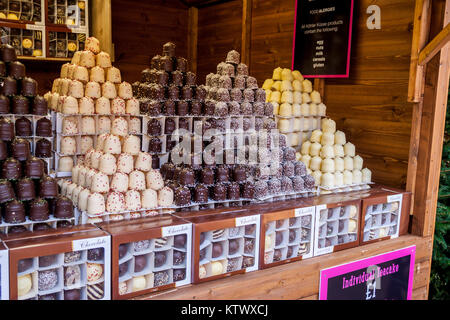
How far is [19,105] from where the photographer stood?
3.01m

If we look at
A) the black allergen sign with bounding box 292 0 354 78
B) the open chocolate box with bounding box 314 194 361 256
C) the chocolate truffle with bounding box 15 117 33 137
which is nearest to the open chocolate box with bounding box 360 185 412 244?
the open chocolate box with bounding box 314 194 361 256

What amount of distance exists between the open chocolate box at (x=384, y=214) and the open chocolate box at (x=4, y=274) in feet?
8.75

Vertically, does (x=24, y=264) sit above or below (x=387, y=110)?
below

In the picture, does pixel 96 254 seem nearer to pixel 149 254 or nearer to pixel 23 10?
pixel 149 254

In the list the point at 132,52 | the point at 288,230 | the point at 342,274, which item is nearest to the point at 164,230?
the point at 288,230

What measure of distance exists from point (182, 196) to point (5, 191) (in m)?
1.10

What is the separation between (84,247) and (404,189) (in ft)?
9.73

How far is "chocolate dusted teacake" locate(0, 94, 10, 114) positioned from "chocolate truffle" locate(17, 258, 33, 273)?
112 cm

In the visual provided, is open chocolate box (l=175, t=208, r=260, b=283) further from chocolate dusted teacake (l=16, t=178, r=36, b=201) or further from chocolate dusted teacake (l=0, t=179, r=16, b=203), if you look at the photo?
chocolate dusted teacake (l=0, t=179, r=16, b=203)

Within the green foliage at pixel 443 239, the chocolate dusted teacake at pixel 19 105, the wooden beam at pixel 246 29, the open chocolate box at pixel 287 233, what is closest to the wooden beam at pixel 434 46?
the green foliage at pixel 443 239

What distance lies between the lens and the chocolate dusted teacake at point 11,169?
2525 millimetres

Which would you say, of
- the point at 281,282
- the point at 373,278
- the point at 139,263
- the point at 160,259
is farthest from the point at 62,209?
the point at 373,278

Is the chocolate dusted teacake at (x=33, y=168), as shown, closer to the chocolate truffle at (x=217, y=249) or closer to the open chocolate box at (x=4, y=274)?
the open chocolate box at (x=4, y=274)

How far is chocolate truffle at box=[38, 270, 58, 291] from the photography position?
2.35m
